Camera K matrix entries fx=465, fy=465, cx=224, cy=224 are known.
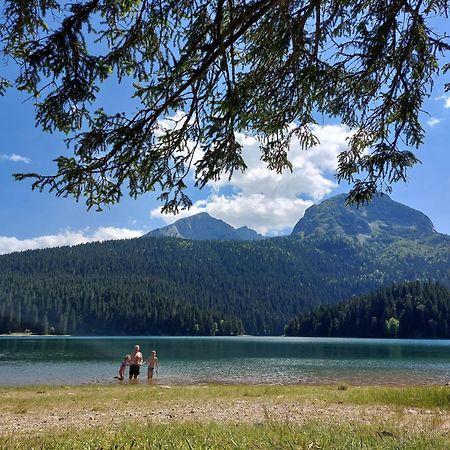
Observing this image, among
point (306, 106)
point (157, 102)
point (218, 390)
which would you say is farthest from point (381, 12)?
point (218, 390)

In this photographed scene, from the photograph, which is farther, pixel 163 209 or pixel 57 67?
pixel 163 209

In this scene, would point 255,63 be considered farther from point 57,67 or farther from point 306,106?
point 57,67

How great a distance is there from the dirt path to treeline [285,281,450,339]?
17339 centimetres

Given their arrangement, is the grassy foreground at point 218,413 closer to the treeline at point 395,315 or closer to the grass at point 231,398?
the grass at point 231,398

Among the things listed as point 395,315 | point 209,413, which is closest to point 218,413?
point 209,413

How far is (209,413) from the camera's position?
15000 millimetres

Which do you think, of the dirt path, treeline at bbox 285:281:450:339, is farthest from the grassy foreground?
treeline at bbox 285:281:450:339

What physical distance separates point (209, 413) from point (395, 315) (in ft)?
594

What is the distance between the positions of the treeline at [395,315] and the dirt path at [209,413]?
6827 inches

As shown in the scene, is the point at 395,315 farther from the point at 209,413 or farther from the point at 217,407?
the point at 209,413

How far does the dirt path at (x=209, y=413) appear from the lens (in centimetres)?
1298

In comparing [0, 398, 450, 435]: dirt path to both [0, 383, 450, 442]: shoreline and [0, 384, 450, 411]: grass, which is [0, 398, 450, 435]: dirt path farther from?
[0, 384, 450, 411]: grass

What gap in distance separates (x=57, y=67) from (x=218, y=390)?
2030 centimetres

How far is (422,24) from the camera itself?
7.99 meters
